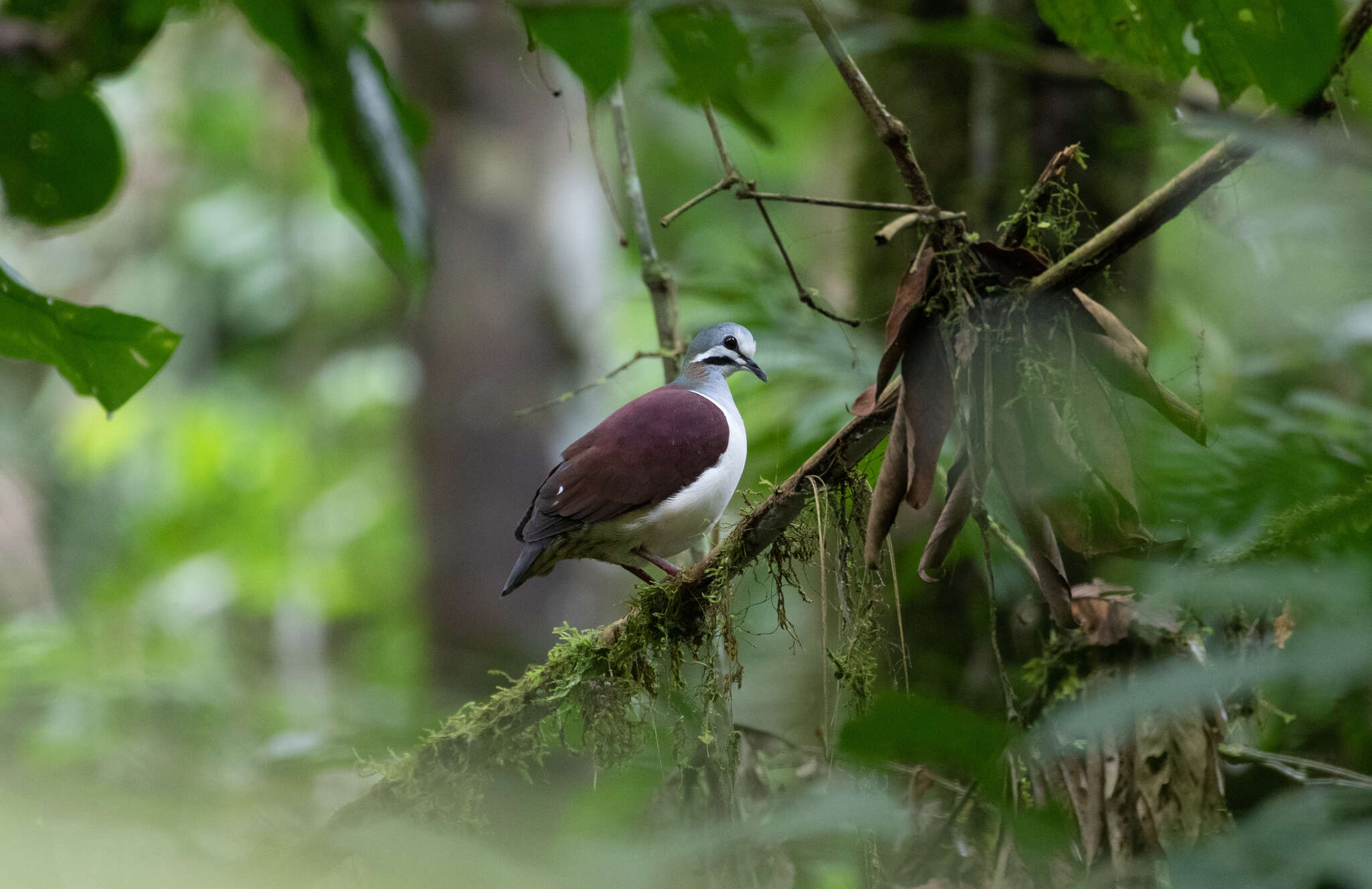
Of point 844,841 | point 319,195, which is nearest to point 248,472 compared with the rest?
point 319,195

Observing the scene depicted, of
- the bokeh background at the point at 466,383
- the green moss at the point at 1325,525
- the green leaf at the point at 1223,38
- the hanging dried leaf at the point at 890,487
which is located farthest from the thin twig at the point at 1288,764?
the green leaf at the point at 1223,38

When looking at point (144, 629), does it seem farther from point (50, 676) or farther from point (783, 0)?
point (783, 0)

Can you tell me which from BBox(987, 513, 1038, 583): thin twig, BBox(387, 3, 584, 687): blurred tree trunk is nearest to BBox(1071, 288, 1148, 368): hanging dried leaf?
BBox(987, 513, 1038, 583): thin twig

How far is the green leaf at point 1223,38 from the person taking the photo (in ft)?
2.46

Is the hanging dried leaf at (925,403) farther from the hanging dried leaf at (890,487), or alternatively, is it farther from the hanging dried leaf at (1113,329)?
the hanging dried leaf at (1113,329)

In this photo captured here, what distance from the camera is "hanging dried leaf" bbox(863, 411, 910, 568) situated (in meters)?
1.52

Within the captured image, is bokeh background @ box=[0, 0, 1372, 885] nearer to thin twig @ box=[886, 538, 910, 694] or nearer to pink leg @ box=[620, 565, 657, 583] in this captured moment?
thin twig @ box=[886, 538, 910, 694]

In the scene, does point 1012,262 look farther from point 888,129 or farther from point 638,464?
point 638,464

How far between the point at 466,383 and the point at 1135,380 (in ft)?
16.6

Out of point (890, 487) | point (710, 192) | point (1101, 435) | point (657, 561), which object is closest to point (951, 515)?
point (890, 487)

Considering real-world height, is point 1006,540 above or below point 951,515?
below

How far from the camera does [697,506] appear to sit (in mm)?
2777

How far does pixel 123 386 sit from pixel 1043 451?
1317mm

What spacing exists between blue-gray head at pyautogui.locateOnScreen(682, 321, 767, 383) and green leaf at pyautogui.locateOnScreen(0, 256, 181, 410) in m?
2.05
